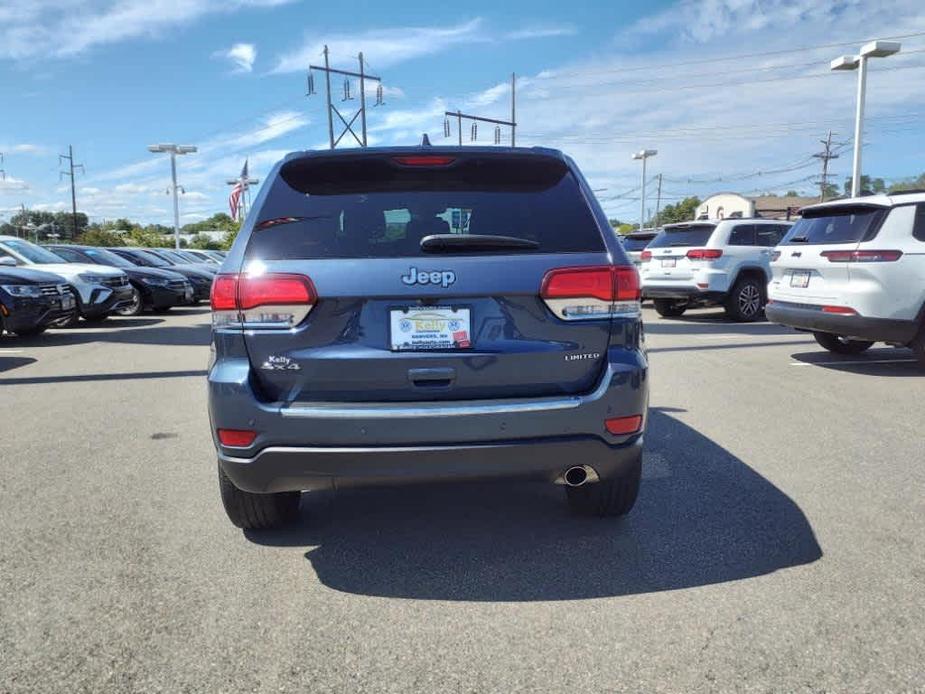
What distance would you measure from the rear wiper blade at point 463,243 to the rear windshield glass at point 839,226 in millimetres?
6181

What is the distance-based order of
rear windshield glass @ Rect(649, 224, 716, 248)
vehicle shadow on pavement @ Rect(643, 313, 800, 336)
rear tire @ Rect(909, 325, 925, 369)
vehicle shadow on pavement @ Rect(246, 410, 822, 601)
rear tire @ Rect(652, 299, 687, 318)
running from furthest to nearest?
rear tire @ Rect(652, 299, 687, 318) → rear windshield glass @ Rect(649, 224, 716, 248) → vehicle shadow on pavement @ Rect(643, 313, 800, 336) → rear tire @ Rect(909, 325, 925, 369) → vehicle shadow on pavement @ Rect(246, 410, 822, 601)

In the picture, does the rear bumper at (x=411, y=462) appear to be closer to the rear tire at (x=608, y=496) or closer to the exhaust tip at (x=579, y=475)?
the exhaust tip at (x=579, y=475)

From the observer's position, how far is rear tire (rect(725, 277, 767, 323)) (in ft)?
44.2

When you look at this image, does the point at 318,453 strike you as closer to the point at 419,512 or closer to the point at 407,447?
the point at 407,447

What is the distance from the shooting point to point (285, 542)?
3.59 meters

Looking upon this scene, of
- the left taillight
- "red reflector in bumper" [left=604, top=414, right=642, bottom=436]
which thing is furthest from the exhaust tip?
the left taillight

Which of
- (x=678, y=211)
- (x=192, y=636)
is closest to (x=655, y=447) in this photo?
(x=192, y=636)

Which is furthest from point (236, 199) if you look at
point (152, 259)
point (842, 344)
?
point (842, 344)

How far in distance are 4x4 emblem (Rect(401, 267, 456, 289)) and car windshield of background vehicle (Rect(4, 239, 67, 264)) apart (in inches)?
531

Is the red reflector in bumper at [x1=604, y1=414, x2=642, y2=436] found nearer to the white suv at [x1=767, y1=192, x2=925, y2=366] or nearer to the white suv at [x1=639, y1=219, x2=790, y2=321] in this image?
the white suv at [x1=767, y1=192, x2=925, y2=366]

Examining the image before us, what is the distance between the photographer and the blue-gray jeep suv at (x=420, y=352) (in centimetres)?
290

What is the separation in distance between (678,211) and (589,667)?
356 feet

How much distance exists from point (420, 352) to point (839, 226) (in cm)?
683

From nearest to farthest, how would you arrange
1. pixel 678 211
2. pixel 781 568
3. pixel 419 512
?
pixel 781 568 < pixel 419 512 < pixel 678 211
